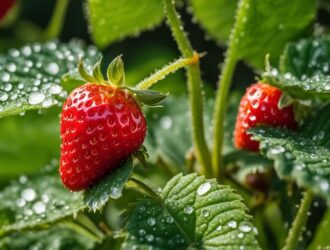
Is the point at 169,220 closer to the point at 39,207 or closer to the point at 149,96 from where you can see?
the point at 149,96

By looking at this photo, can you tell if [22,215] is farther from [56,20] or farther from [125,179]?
[56,20]

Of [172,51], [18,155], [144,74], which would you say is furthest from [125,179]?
[172,51]

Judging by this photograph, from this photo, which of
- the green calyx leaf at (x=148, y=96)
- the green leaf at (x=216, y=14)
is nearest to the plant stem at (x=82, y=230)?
the green calyx leaf at (x=148, y=96)

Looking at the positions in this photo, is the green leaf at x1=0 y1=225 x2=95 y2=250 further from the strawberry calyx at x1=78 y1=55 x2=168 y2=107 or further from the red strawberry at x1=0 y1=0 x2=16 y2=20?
the red strawberry at x1=0 y1=0 x2=16 y2=20

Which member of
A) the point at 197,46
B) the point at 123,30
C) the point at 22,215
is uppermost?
the point at 123,30

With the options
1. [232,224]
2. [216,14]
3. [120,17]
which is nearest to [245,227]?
[232,224]

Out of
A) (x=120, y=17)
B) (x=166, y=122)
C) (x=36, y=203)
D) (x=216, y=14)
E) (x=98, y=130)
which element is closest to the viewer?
(x=98, y=130)

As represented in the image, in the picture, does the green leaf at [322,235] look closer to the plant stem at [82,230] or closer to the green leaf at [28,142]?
the plant stem at [82,230]
